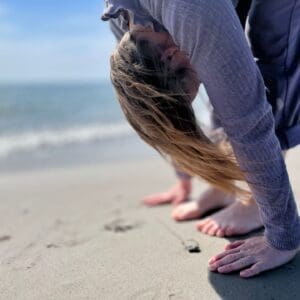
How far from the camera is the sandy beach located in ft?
4.76

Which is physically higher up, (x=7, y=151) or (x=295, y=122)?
(x=295, y=122)

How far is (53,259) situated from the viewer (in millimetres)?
1721

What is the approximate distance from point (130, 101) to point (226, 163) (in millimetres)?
379

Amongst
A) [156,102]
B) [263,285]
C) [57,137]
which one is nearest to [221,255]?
[263,285]

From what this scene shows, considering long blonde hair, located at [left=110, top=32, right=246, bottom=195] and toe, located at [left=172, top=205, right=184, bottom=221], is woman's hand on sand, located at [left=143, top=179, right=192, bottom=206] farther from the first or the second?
long blonde hair, located at [left=110, top=32, right=246, bottom=195]

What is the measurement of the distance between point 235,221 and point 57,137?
4297 mm

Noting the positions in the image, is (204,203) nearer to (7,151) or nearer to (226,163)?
(226,163)

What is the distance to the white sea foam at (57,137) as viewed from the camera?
5.21m

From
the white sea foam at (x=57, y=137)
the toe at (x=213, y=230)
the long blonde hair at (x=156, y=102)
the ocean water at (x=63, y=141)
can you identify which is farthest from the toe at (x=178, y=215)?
the white sea foam at (x=57, y=137)

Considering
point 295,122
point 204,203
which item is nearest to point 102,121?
point 204,203

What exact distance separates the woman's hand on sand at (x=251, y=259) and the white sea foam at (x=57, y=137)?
350 centimetres

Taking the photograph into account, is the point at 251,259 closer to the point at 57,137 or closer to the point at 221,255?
the point at 221,255

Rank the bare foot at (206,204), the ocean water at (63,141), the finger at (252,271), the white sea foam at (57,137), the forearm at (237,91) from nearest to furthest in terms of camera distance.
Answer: the forearm at (237,91) < the finger at (252,271) < the bare foot at (206,204) < the ocean water at (63,141) < the white sea foam at (57,137)

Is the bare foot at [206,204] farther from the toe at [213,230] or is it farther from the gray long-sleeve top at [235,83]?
the gray long-sleeve top at [235,83]
